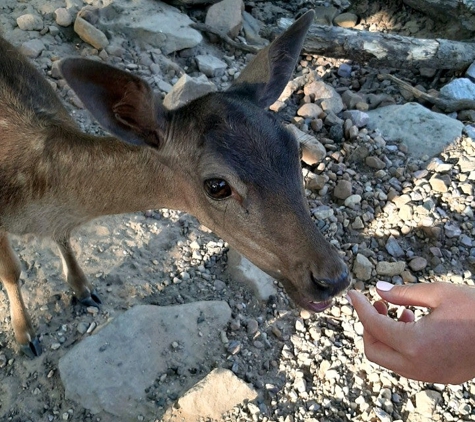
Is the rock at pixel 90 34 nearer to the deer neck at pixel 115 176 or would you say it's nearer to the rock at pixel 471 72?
the deer neck at pixel 115 176

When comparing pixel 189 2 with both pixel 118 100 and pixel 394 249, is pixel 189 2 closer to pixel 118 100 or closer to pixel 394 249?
pixel 394 249

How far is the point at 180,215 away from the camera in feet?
16.8

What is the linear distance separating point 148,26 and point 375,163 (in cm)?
321

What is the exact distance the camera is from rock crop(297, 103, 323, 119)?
19.5ft

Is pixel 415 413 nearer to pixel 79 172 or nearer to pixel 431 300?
pixel 431 300

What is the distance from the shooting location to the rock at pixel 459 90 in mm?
6371

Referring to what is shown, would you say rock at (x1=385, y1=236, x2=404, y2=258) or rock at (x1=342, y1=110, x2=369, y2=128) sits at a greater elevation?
rock at (x1=342, y1=110, x2=369, y2=128)

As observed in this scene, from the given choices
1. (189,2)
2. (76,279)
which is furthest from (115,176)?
(189,2)

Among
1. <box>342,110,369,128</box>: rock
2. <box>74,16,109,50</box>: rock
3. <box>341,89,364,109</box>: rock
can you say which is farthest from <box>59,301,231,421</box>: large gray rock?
<box>74,16,109,50</box>: rock

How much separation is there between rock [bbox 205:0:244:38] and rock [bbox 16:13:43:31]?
6.81 feet

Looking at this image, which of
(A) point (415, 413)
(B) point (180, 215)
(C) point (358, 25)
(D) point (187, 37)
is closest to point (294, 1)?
(C) point (358, 25)

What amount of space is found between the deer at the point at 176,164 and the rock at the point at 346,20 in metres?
4.62

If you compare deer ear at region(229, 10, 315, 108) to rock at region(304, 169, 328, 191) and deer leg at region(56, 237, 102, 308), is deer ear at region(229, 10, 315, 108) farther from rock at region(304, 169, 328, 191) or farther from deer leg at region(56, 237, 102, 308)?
deer leg at region(56, 237, 102, 308)

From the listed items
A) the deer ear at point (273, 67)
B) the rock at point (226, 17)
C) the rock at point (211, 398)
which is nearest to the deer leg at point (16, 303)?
the rock at point (211, 398)
